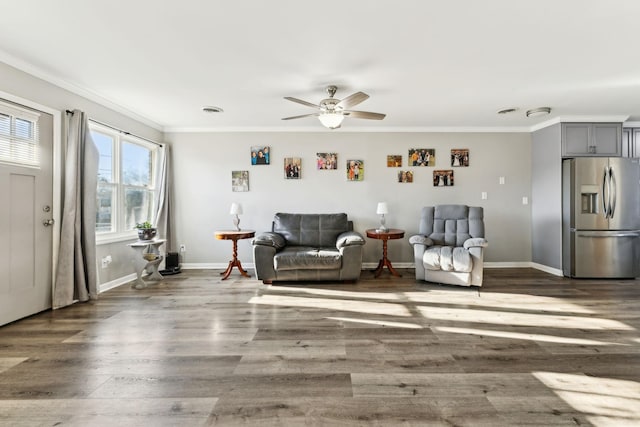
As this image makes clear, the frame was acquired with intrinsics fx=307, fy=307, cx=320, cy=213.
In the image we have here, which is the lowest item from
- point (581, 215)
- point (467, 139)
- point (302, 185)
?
point (581, 215)

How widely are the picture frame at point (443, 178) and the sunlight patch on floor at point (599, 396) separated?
3.64m

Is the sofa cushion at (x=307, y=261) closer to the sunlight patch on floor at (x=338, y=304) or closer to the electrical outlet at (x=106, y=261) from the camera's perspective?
the sunlight patch on floor at (x=338, y=304)

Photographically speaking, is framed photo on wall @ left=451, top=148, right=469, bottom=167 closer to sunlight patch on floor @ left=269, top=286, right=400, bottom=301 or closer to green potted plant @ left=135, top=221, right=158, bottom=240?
sunlight patch on floor @ left=269, top=286, right=400, bottom=301

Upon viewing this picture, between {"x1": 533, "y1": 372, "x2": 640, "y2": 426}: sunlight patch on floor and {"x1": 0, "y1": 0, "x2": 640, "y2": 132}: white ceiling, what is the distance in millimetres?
2378

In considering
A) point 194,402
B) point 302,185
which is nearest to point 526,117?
point 302,185

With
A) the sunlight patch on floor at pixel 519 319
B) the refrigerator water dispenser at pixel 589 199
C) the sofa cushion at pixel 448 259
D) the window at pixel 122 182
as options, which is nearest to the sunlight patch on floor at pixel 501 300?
the sunlight patch on floor at pixel 519 319

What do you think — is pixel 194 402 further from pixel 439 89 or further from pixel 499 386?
pixel 439 89

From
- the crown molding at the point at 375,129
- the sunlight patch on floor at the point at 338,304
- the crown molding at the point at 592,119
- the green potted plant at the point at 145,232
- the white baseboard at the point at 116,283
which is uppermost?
the crown molding at the point at 375,129

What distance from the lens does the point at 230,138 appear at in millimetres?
5195

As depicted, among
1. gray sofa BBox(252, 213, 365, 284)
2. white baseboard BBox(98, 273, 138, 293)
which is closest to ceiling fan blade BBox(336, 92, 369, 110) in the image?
gray sofa BBox(252, 213, 365, 284)

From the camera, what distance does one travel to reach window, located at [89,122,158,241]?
3.99 meters

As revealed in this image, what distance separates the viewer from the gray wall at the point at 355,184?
17.0 feet

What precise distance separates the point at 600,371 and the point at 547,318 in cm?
96

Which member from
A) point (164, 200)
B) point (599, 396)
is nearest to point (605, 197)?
point (599, 396)
